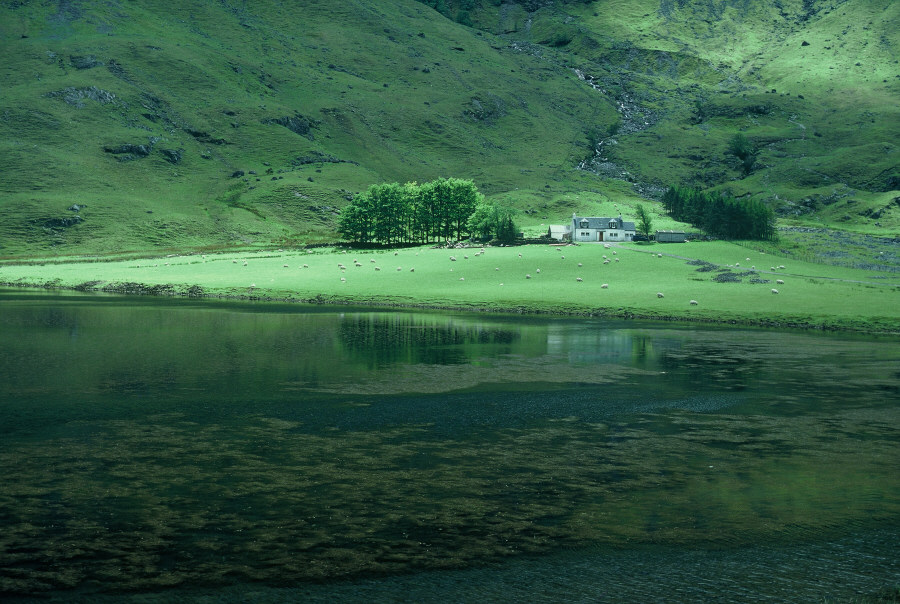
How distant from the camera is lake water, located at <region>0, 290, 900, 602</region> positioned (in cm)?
1683

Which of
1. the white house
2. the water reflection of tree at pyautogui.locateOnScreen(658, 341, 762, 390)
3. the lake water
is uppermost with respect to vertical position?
the white house

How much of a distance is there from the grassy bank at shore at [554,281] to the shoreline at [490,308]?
0.18 m

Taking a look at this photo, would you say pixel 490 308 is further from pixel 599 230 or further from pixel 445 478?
pixel 599 230

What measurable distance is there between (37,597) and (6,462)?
10.9 metres

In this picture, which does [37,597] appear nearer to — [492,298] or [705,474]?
[705,474]

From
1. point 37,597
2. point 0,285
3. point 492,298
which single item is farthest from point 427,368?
point 0,285

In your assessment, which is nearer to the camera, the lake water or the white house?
the lake water

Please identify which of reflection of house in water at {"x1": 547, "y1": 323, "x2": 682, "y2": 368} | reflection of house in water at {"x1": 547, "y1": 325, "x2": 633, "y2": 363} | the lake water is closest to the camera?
the lake water

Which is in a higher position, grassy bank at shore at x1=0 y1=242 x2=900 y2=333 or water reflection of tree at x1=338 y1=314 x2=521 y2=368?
grassy bank at shore at x1=0 y1=242 x2=900 y2=333

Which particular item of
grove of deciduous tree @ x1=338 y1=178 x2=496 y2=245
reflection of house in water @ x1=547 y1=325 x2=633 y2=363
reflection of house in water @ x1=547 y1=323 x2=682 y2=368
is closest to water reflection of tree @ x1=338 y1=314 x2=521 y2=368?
reflection of house in water @ x1=547 y1=325 x2=633 y2=363

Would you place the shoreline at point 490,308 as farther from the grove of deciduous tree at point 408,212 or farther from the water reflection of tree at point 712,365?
the grove of deciduous tree at point 408,212

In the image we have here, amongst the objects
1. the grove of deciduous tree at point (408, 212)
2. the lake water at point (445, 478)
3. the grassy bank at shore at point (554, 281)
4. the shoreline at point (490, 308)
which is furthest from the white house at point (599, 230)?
Answer: the lake water at point (445, 478)

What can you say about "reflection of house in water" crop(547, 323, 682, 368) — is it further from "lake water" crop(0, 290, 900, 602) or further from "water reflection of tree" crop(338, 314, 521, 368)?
"water reflection of tree" crop(338, 314, 521, 368)

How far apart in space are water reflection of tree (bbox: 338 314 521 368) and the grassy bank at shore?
15276 millimetres
